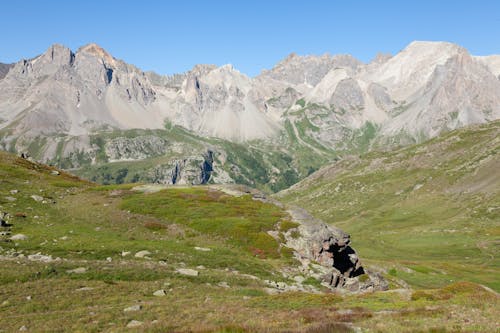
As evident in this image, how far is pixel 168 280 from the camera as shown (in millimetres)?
35188

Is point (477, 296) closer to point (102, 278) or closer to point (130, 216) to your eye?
point (102, 278)

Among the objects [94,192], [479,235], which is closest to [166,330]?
[94,192]

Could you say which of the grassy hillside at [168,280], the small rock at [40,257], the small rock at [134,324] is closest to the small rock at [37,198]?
the grassy hillside at [168,280]

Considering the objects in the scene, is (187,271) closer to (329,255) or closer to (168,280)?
(168,280)

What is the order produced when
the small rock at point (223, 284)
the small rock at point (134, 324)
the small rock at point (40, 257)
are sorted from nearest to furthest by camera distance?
the small rock at point (134, 324) < the small rock at point (223, 284) < the small rock at point (40, 257)

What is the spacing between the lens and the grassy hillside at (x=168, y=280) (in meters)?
23.2

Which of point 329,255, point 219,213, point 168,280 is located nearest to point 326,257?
point 329,255

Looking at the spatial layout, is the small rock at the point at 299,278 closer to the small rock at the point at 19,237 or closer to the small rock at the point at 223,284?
the small rock at the point at 223,284

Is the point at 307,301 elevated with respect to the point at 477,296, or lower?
lower

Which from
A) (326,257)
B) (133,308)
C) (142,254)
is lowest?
(133,308)

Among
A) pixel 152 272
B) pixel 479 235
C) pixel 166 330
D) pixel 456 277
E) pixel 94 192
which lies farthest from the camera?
pixel 479 235

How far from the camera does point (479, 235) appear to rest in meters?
165

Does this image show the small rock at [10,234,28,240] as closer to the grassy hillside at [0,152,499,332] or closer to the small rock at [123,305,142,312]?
the grassy hillside at [0,152,499,332]

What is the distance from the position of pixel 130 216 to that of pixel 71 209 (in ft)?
31.3
